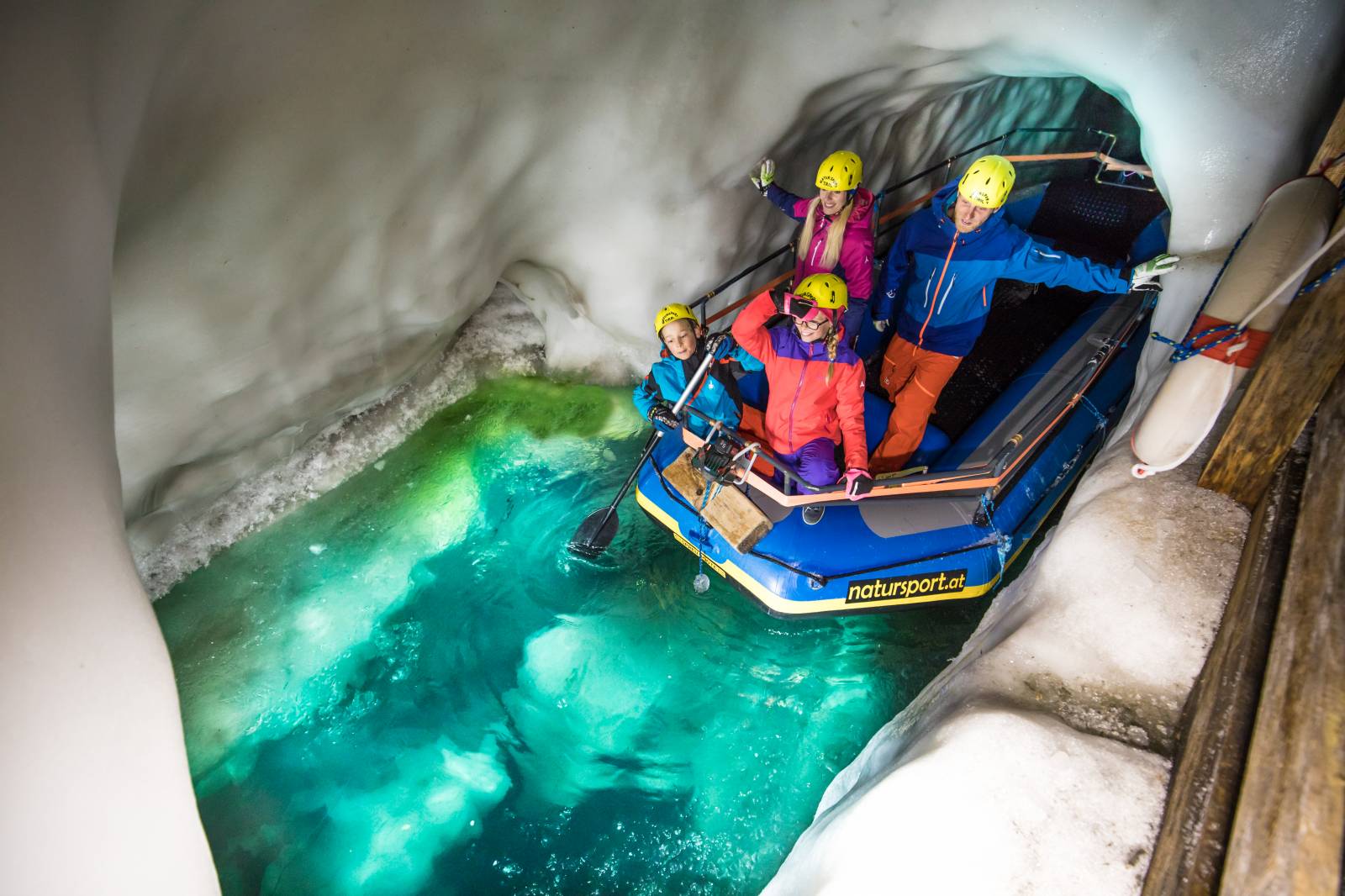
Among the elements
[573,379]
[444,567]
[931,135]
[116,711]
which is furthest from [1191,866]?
[931,135]

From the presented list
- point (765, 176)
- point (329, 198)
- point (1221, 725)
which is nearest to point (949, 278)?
point (765, 176)

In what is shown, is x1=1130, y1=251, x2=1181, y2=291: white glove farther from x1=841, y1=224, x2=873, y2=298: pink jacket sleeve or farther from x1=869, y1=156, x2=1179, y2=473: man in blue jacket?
x1=841, y1=224, x2=873, y2=298: pink jacket sleeve

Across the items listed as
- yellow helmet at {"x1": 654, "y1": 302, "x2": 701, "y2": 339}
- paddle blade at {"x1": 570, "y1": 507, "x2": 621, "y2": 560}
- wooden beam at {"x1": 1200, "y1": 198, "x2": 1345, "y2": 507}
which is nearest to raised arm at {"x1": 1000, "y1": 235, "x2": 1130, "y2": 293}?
wooden beam at {"x1": 1200, "y1": 198, "x2": 1345, "y2": 507}

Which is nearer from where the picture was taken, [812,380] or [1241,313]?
[1241,313]

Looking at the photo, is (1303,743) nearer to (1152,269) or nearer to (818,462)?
(818,462)

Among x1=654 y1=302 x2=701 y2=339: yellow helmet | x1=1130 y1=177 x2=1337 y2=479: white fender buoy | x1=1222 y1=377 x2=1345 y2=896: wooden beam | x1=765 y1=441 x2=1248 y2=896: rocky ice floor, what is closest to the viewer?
x1=1222 y1=377 x2=1345 y2=896: wooden beam

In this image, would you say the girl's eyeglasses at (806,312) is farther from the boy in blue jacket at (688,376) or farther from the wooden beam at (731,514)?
the wooden beam at (731,514)
